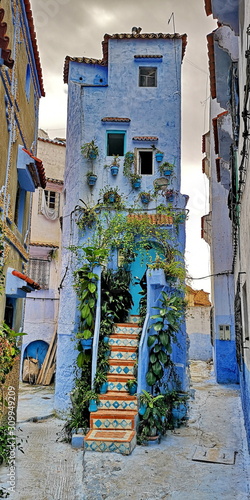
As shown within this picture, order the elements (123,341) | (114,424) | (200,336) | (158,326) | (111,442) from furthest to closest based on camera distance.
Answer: (200,336)
(123,341)
(158,326)
(114,424)
(111,442)

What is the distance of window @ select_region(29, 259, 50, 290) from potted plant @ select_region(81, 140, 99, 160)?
789cm

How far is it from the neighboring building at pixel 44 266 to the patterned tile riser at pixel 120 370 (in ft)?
Answer: 33.5

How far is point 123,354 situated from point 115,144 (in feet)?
25.3

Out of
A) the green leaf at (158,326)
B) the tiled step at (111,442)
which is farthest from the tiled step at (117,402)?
the green leaf at (158,326)

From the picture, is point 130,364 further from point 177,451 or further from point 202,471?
point 202,471

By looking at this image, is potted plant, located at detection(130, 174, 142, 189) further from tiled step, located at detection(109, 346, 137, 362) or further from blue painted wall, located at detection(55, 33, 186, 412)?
tiled step, located at detection(109, 346, 137, 362)

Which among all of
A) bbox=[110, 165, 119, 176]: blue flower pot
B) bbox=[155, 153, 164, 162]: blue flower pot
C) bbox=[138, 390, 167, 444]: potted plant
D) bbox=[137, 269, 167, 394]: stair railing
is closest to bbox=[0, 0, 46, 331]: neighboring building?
bbox=[110, 165, 119, 176]: blue flower pot

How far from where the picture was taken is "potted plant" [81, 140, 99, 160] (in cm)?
1352

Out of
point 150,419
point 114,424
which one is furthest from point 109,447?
point 150,419

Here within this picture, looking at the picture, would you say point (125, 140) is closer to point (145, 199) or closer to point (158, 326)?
point (145, 199)

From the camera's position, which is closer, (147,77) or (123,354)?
(123,354)

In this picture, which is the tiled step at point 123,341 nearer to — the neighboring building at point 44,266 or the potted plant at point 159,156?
the potted plant at point 159,156

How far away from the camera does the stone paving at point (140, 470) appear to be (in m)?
6.12

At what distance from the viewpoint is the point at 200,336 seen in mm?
28562
